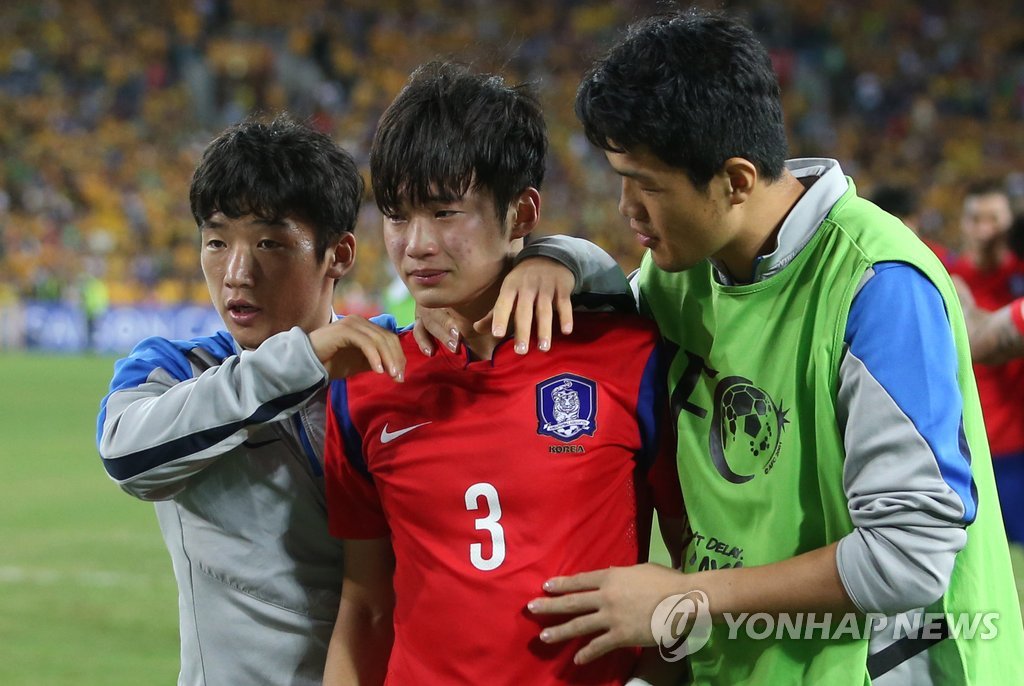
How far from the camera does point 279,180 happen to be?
2.33 meters

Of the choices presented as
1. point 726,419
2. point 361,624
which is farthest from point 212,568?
point 726,419

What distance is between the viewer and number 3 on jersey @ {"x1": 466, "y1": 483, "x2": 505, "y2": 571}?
1967 millimetres

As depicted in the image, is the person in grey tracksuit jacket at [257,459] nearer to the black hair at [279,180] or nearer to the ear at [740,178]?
the black hair at [279,180]

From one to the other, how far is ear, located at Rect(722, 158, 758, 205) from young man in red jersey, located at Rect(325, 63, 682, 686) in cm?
34

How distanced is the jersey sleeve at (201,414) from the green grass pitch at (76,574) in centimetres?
315

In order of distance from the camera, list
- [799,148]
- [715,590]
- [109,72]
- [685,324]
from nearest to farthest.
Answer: [715,590] < [685,324] < [799,148] < [109,72]

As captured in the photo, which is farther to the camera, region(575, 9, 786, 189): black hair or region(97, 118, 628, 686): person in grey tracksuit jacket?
region(97, 118, 628, 686): person in grey tracksuit jacket

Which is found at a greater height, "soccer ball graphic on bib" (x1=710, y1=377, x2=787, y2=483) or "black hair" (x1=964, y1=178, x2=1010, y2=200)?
"black hair" (x1=964, y1=178, x2=1010, y2=200)

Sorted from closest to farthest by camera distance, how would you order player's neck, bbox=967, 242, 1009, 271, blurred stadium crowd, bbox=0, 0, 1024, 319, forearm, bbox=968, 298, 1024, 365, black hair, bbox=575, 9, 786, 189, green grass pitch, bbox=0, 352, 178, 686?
black hair, bbox=575, 9, 786, 189, forearm, bbox=968, 298, 1024, 365, green grass pitch, bbox=0, 352, 178, 686, player's neck, bbox=967, 242, 1009, 271, blurred stadium crowd, bbox=0, 0, 1024, 319

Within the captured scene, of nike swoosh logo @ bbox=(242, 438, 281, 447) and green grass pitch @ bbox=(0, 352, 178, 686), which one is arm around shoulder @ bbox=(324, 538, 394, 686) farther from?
green grass pitch @ bbox=(0, 352, 178, 686)

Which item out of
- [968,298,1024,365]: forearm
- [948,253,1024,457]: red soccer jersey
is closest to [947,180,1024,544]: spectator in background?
[948,253,1024,457]: red soccer jersey

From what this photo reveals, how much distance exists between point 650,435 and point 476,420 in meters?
0.31

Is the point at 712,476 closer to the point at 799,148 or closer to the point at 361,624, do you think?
the point at 361,624

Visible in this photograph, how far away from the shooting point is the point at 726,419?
1923 mm
